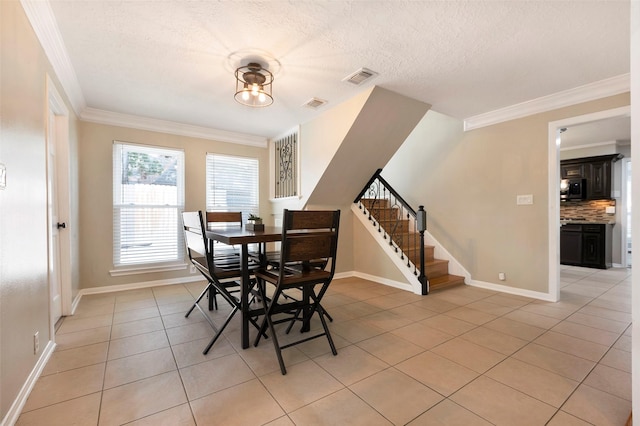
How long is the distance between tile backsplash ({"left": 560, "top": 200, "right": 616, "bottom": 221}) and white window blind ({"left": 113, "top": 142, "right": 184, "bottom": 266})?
7.96 metres

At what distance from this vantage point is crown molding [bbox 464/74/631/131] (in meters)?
3.08

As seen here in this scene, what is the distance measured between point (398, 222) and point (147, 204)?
4.08m

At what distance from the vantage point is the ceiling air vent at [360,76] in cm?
288

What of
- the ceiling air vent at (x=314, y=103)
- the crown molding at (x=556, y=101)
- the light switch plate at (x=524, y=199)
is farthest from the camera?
the light switch plate at (x=524, y=199)

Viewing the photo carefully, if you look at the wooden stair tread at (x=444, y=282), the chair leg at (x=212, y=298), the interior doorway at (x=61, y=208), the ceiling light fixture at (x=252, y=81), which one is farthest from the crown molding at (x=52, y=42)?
the wooden stair tread at (x=444, y=282)

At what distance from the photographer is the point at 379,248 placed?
457cm

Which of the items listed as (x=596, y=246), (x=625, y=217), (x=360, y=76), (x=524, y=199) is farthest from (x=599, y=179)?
(x=360, y=76)

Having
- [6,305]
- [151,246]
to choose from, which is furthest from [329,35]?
[151,246]

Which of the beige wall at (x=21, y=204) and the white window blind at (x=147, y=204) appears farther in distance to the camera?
the white window blind at (x=147, y=204)

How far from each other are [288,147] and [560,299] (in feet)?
14.5

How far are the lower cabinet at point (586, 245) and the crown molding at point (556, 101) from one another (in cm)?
383

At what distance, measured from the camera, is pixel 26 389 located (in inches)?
66.8

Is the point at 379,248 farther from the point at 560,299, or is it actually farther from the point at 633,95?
→ the point at 633,95

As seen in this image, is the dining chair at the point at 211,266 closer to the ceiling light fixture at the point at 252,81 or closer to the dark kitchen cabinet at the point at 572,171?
the ceiling light fixture at the point at 252,81
